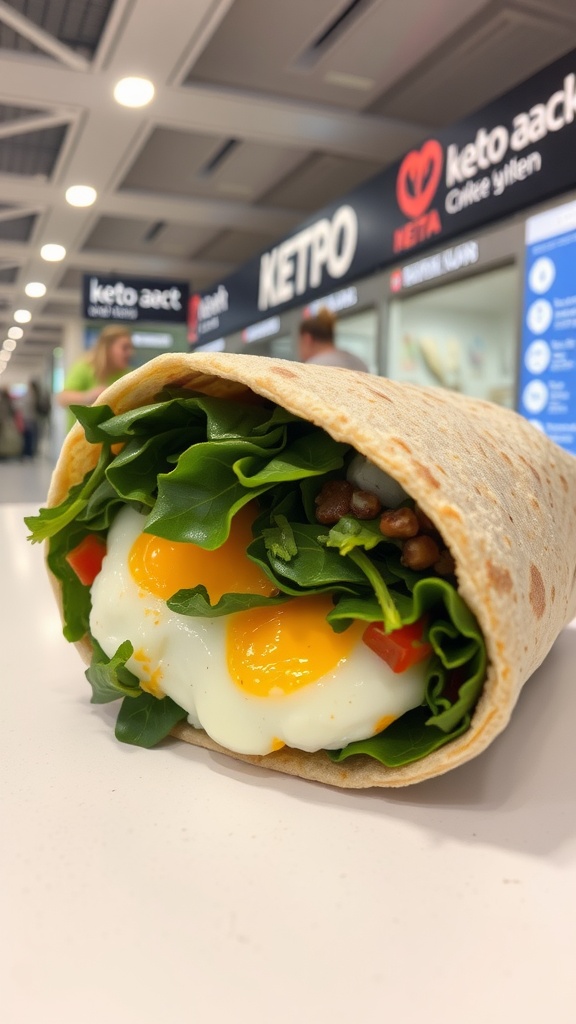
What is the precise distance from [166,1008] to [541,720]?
55 centimetres

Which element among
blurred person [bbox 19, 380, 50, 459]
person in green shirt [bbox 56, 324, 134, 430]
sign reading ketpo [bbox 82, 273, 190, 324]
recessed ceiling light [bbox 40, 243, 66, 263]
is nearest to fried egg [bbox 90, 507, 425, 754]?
person in green shirt [bbox 56, 324, 134, 430]

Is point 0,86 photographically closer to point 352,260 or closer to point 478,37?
point 352,260

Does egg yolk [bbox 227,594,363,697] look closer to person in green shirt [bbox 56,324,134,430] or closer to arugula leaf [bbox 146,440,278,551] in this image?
arugula leaf [bbox 146,440,278,551]

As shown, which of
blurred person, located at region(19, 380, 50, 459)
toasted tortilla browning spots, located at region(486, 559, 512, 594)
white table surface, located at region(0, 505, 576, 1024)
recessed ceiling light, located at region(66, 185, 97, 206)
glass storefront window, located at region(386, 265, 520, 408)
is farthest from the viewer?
blurred person, located at region(19, 380, 50, 459)

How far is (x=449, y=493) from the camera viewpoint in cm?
59

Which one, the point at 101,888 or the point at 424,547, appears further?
the point at 424,547

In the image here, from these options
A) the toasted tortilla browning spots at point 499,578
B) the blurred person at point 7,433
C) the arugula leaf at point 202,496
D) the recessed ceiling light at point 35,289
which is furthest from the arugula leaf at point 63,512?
the blurred person at point 7,433

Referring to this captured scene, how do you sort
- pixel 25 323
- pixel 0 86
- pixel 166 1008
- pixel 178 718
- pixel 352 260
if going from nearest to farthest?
1. pixel 166 1008
2. pixel 178 718
3. pixel 0 86
4. pixel 352 260
5. pixel 25 323

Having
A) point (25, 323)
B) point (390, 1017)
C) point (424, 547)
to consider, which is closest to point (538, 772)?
point (424, 547)

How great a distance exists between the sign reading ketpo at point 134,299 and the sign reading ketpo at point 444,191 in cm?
234

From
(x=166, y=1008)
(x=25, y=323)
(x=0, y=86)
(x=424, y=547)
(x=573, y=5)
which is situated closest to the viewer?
(x=166, y=1008)

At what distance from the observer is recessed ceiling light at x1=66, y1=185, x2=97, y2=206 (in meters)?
6.14

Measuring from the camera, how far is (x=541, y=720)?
817 millimetres

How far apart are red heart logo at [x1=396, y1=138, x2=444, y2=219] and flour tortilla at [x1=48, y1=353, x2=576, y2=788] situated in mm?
3387
